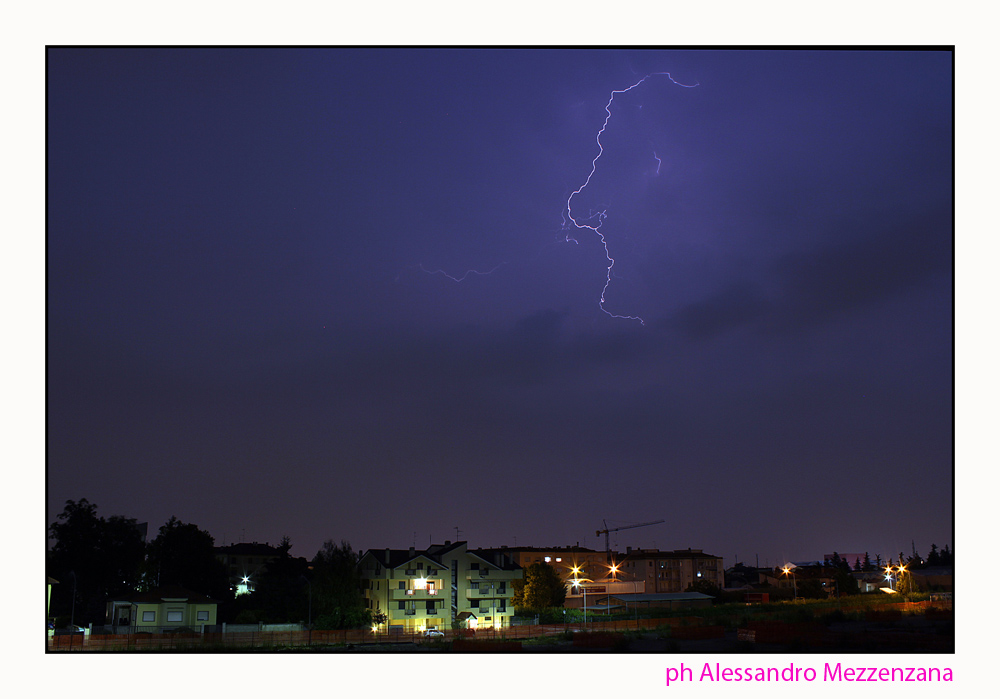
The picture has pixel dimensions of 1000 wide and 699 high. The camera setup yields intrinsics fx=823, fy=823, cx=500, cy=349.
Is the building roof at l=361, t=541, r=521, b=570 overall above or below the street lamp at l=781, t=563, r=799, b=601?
above

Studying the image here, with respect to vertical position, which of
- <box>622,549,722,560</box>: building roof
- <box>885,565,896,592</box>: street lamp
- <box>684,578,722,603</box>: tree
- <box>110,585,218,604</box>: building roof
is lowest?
<box>684,578,722,603</box>: tree

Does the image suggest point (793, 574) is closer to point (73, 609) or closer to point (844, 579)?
point (844, 579)

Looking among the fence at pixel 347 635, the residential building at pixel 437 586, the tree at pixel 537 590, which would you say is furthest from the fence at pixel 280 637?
the tree at pixel 537 590

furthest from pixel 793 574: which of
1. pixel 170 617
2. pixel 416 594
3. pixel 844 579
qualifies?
pixel 170 617

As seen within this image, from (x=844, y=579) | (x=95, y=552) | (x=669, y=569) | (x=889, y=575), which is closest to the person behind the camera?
(x=95, y=552)

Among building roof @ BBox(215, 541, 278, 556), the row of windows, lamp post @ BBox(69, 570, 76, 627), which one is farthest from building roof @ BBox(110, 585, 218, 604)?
building roof @ BBox(215, 541, 278, 556)

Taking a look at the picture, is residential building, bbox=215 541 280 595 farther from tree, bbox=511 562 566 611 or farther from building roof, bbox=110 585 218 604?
tree, bbox=511 562 566 611
